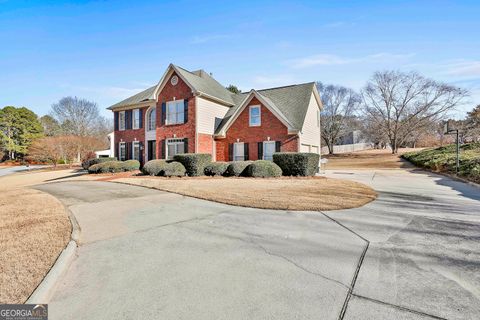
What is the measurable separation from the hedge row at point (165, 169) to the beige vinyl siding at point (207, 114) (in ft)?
14.2

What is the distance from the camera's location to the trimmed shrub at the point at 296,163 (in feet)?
50.9

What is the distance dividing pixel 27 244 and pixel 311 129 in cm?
1967

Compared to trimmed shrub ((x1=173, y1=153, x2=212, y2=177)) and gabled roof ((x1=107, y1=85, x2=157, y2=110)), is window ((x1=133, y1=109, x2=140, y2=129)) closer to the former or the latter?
gabled roof ((x1=107, y1=85, x2=157, y2=110))

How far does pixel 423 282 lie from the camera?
3029mm

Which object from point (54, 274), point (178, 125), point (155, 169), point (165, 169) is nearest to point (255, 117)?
point (178, 125)

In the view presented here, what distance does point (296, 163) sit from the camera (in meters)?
15.6

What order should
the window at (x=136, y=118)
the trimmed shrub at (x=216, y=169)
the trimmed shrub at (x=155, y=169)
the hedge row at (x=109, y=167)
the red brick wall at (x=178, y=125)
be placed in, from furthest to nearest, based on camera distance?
the window at (x=136, y=118) < the red brick wall at (x=178, y=125) < the hedge row at (x=109, y=167) < the trimmed shrub at (x=155, y=169) < the trimmed shrub at (x=216, y=169)

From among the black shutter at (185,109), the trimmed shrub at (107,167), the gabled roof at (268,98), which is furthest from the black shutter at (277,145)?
the trimmed shrub at (107,167)

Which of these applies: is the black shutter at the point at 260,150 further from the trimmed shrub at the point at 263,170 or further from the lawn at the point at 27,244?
the lawn at the point at 27,244

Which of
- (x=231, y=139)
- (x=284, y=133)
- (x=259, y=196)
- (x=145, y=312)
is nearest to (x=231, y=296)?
(x=145, y=312)

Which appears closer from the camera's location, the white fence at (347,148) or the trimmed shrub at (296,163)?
the trimmed shrub at (296,163)

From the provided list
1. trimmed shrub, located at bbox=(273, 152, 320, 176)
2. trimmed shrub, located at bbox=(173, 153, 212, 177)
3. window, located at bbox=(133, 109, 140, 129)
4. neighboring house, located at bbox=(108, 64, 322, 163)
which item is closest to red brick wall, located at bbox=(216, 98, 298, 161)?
neighboring house, located at bbox=(108, 64, 322, 163)

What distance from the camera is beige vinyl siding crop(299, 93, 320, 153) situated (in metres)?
18.8

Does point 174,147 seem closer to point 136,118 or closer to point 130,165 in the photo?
point 130,165
